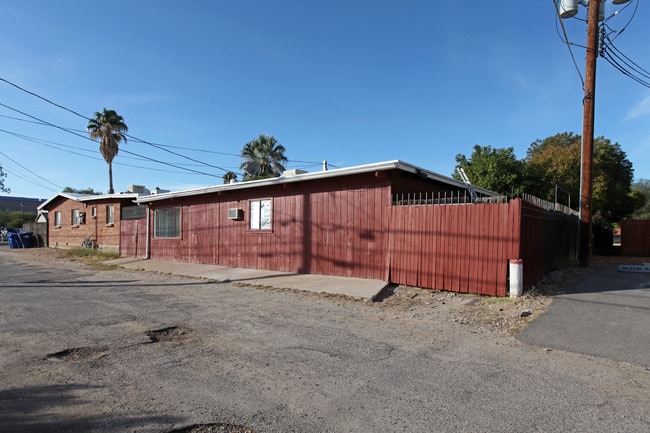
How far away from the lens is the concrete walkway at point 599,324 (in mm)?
5285

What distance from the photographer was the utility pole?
1414 centimetres

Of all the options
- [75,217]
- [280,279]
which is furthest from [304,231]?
[75,217]

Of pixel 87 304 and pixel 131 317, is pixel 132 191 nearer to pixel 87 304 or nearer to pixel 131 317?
pixel 87 304

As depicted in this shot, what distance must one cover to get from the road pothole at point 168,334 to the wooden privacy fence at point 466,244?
5567 mm

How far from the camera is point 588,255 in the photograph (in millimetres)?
14391

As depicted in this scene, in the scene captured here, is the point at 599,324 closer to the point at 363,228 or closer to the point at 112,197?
the point at 363,228

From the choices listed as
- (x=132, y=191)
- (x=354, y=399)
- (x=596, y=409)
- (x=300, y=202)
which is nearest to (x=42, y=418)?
(x=354, y=399)

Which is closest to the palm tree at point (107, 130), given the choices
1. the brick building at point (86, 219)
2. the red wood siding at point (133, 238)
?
the brick building at point (86, 219)

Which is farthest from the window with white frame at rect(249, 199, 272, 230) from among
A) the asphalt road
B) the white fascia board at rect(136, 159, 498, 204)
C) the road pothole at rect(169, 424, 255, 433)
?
the road pothole at rect(169, 424, 255, 433)

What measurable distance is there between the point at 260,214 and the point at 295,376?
995cm

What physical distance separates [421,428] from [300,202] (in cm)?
972

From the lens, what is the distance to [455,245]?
898 cm

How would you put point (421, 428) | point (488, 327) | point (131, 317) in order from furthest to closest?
point (131, 317), point (488, 327), point (421, 428)

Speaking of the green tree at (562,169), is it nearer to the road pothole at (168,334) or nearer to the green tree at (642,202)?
the green tree at (642,202)
